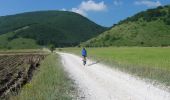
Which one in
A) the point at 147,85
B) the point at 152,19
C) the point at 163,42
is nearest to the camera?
the point at 147,85

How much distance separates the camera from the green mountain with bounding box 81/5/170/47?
156375mm

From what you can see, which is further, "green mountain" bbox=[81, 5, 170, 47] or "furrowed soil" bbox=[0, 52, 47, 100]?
"green mountain" bbox=[81, 5, 170, 47]

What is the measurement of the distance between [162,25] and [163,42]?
21.6m

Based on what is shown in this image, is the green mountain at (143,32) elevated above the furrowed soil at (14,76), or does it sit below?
above

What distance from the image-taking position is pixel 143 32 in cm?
16675

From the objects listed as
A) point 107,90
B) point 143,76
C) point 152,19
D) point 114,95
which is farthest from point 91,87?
point 152,19

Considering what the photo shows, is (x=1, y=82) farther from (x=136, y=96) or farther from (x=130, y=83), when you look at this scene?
(x=136, y=96)

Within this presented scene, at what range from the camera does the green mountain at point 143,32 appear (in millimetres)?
156375

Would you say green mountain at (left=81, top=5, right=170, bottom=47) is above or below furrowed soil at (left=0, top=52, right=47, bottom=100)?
above

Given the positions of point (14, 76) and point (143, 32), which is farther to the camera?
point (143, 32)

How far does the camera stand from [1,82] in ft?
88.5

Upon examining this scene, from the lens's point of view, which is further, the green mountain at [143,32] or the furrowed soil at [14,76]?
the green mountain at [143,32]

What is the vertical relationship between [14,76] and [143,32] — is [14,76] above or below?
below

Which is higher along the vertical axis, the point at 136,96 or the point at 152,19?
the point at 152,19
